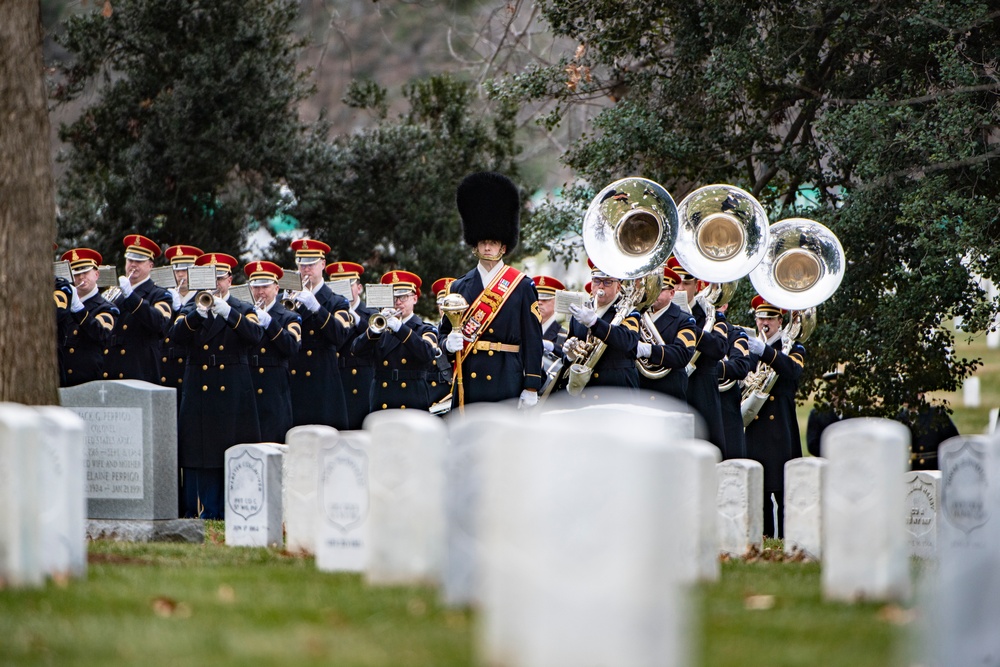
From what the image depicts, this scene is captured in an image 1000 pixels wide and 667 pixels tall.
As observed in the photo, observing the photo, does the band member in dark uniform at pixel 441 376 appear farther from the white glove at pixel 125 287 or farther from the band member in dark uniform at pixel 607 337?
Answer: the white glove at pixel 125 287

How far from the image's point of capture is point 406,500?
6.02 metres

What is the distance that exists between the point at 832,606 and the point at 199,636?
250 cm

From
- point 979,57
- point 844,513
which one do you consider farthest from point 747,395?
point 844,513

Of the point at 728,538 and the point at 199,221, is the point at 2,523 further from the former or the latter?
the point at 199,221

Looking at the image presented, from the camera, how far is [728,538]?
842 cm

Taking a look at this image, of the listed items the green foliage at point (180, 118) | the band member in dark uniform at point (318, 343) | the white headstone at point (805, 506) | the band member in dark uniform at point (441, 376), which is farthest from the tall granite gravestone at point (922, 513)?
the green foliage at point (180, 118)

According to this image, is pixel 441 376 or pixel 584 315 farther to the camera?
A: pixel 441 376

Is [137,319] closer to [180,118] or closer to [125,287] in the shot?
[125,287]

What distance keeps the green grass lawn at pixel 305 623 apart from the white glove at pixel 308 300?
203 inches

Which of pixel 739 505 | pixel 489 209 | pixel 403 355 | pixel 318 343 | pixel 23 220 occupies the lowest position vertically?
pixel 739 505

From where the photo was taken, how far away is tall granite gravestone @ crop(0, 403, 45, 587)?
5961 mm

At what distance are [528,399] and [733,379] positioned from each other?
2.85 meters

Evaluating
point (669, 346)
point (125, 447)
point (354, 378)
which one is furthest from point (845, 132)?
point (125, 447)

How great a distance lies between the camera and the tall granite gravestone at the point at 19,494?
5.96 meters
